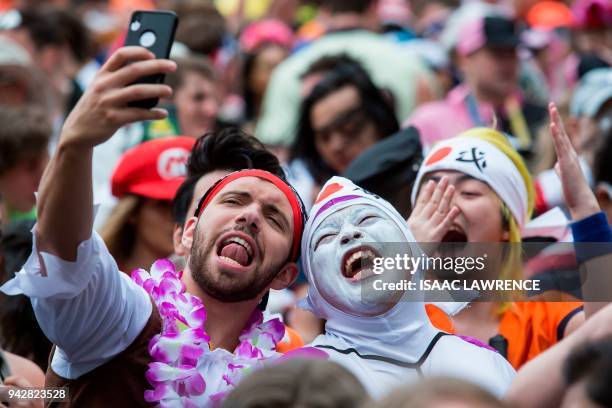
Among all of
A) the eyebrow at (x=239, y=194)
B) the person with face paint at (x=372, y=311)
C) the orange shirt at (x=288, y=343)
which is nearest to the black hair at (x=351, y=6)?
the orange shirt at (x=288, y=343)

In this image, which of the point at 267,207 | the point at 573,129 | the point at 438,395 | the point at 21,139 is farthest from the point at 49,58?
the point at 438,395

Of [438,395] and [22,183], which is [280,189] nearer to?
[438,395]

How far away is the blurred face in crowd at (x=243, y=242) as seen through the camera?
3.86m

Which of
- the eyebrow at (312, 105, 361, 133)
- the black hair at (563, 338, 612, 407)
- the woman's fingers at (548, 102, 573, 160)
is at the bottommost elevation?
the eyebrow at (312, 105, 361, 133)

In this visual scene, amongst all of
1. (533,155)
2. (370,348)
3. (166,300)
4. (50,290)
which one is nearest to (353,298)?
(370,348)

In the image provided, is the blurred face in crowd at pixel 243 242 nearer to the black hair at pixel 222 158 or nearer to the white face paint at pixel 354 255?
the white face paint at pixel 354 255

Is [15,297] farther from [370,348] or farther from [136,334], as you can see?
[370,348]

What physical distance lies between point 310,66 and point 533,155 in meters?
1.49

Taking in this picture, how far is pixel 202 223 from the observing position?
157 inches

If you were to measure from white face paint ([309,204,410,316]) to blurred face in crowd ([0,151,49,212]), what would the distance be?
2.71 metres

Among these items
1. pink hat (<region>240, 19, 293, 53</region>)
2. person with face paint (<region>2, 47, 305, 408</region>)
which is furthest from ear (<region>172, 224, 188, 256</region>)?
pink hat (<region>240, 19, 293, 53</region>)

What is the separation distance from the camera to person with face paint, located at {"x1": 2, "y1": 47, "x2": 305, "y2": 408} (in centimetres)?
318

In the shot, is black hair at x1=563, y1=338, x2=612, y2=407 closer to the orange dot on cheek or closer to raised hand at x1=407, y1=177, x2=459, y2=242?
raised hand at x1=407, y1=177, x2=459, y2=242

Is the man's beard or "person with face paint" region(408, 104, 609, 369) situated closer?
the man's beard
